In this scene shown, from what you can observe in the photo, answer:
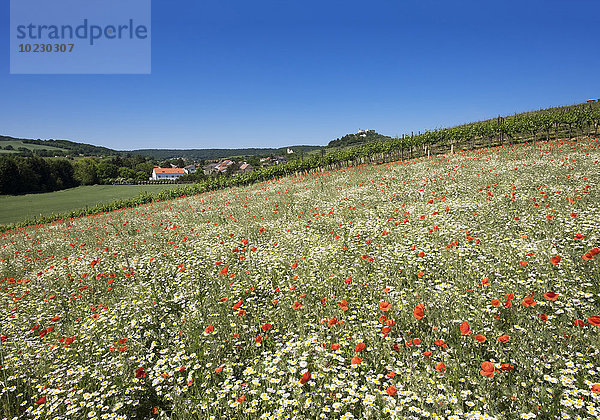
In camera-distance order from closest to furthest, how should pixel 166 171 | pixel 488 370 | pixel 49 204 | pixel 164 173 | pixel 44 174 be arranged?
1. pixel 488 370
2. pixel 49 204
3. pixel 44 174
4. pixel 164 173
5. pixel 166 171

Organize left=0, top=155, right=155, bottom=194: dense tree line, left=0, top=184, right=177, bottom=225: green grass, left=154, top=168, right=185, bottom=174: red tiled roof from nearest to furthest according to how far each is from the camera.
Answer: left=0, top=184, right=177, bottom=225: green grass → left=0, top=155, right=155, bottom=194: dense tree line → left=154, top=168, right=185, bottom=174: red tiled roof

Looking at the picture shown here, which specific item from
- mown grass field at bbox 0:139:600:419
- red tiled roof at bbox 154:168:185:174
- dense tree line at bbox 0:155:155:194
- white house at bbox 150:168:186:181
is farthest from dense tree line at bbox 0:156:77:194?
mown grass field at bbox 0:139:600:419

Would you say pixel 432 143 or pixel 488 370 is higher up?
pixel 432 143

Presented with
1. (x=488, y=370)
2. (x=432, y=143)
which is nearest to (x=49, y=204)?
(x=432, y=143)

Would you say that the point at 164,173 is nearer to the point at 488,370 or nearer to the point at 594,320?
the point at 488,370

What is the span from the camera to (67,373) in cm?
351

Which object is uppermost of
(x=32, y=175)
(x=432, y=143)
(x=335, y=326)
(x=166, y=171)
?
(x=432, y=143)

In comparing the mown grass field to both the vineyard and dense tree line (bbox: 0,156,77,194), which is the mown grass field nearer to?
the vineyard

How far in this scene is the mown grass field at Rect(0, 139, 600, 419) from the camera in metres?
2.79

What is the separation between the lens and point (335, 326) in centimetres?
392

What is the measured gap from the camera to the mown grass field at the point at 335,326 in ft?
9.16

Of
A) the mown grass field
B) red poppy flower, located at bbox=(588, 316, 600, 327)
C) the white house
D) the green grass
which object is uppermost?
the white house

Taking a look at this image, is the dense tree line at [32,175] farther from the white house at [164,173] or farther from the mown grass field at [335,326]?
the mown grass field at [335,326]

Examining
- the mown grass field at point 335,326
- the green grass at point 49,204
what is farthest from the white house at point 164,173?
the mown grass field at point 335,326
